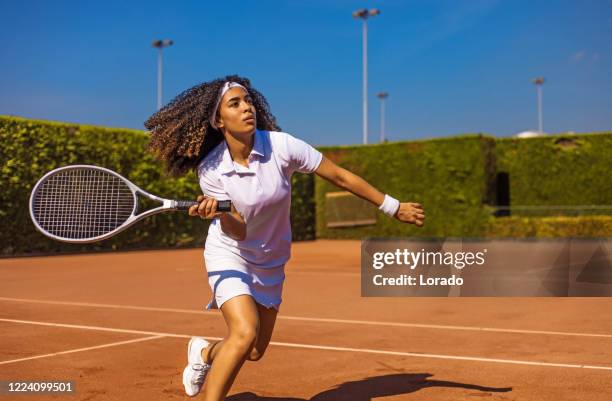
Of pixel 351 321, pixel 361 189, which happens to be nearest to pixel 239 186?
pixel 361 189

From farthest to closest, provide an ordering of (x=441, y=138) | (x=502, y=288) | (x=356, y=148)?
1. (x=356, y=148)
2. (x=441, y=138)
3. (x=502, y=288)

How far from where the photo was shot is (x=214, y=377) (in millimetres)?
3371

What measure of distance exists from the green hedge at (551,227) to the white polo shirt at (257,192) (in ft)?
55.4

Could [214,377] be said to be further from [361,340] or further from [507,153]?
[507,153]

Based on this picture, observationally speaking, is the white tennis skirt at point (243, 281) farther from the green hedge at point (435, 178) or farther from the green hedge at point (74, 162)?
the green hedge at point (435, 178)

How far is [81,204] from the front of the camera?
4.32 m

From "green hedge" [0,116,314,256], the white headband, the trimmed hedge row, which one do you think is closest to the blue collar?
the white headband

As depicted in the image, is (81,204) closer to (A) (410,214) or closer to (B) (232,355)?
(B) (232,355)

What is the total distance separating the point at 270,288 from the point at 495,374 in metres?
1.92

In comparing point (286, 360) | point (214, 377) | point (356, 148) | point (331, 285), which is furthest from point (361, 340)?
point (356, 148)

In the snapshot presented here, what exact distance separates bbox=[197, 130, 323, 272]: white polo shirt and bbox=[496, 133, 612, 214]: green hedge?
19.4m

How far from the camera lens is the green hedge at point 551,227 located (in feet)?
62.7

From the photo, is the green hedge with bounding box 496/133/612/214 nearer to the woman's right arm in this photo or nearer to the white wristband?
the white wristband

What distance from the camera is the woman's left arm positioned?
388 cm
